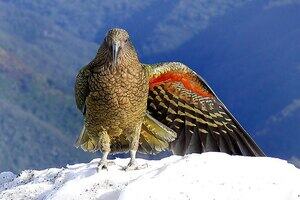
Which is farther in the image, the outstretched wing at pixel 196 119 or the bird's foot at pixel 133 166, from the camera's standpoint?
the outstretched wing at pixel 196 119

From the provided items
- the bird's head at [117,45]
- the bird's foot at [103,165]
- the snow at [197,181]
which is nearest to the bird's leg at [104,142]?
the bird's foot at [103,165]

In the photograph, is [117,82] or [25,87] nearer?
[117,82]

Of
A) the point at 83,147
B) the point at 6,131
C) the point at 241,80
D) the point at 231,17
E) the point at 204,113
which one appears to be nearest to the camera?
the point at 83,147

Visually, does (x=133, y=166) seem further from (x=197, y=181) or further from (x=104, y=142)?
(x=197, y=181)

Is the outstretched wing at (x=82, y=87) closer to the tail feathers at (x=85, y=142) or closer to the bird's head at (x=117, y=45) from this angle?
the tail feathers at (x=85, y=142)

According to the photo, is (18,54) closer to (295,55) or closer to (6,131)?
(6,131)

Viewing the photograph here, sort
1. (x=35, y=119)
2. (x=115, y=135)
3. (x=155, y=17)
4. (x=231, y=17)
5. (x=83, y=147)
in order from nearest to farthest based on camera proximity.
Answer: (x=115, y=135)
(x=83, y=147)
(x=35, y=119)
(x=231, y=17)
(x=155, y=17)

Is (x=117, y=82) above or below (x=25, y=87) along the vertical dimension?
above

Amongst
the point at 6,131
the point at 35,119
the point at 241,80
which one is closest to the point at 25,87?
the point at 35,119
